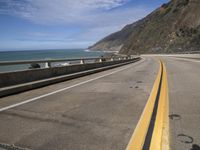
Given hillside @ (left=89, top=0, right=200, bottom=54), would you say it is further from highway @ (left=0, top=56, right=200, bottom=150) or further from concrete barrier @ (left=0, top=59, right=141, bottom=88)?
highway @ (left=0, top=56, right=200, bottom=150)

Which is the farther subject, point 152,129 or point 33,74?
point 33,74

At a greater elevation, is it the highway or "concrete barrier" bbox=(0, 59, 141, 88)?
"concrete barrier" bbox=(0, 59, 141, 88)

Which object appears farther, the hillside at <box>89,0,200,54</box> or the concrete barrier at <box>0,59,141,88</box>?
the hillside at <box>89,0,200,54</box>

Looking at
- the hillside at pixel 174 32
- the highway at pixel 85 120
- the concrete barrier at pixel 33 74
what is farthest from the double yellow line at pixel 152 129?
the hillside at pixel 174 32

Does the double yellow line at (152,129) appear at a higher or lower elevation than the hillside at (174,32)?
lower

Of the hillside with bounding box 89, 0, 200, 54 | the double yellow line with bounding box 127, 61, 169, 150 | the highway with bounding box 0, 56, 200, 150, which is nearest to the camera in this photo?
the double yellow line with bounding box 127, 61, 169, 150

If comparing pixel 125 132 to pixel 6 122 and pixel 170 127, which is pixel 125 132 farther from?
pixel 6 122

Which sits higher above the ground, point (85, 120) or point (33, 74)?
point (33, 74)

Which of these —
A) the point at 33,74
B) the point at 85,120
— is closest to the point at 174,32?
the point at 33,74

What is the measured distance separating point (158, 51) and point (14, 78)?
274ft

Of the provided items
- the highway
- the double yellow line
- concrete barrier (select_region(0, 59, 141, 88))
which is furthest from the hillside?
the double yellow line

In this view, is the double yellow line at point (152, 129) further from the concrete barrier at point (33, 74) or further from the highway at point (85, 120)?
the concrete barrier at point (33, 74)

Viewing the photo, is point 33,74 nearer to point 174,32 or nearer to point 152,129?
point 152,129

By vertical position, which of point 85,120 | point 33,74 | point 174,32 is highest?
point 174,32
